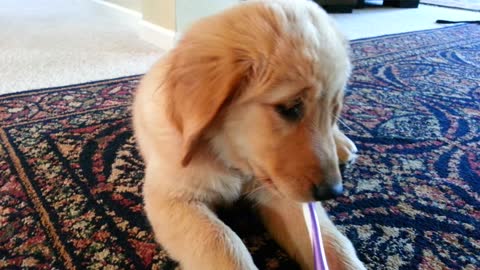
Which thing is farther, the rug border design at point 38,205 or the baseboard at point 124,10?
the baseboard at point 124,10

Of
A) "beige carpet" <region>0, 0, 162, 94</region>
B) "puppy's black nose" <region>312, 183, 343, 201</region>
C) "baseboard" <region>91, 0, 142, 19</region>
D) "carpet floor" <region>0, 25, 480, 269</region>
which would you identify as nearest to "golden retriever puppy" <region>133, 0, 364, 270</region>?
"puppy's black nose" <region>312, 183, 343, 201</region>

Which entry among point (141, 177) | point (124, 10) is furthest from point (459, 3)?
point (141, 177)

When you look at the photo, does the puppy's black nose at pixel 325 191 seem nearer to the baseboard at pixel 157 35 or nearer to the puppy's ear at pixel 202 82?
the puppy's ear at pixel 202 82

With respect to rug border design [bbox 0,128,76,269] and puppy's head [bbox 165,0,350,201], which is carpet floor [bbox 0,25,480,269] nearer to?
rug border design [bbox 0,128,76,269]

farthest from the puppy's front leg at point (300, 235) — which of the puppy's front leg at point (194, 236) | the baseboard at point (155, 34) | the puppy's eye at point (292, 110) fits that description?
the baseboard at point (155, 34)

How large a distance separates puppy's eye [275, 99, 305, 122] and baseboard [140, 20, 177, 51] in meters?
2.05

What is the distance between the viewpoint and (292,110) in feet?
2.82

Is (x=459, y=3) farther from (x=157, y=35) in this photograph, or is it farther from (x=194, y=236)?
(x=194, y=236)

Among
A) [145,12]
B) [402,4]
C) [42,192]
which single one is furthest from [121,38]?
[402,4]

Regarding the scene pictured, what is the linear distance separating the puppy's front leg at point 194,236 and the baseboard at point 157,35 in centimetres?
193

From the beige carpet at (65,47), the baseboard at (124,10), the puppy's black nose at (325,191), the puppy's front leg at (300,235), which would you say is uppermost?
the puppy's black nose at (325,191)

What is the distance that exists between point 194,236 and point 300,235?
26 cm

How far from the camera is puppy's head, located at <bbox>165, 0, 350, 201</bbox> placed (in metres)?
0.83

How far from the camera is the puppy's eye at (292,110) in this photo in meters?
0.85
